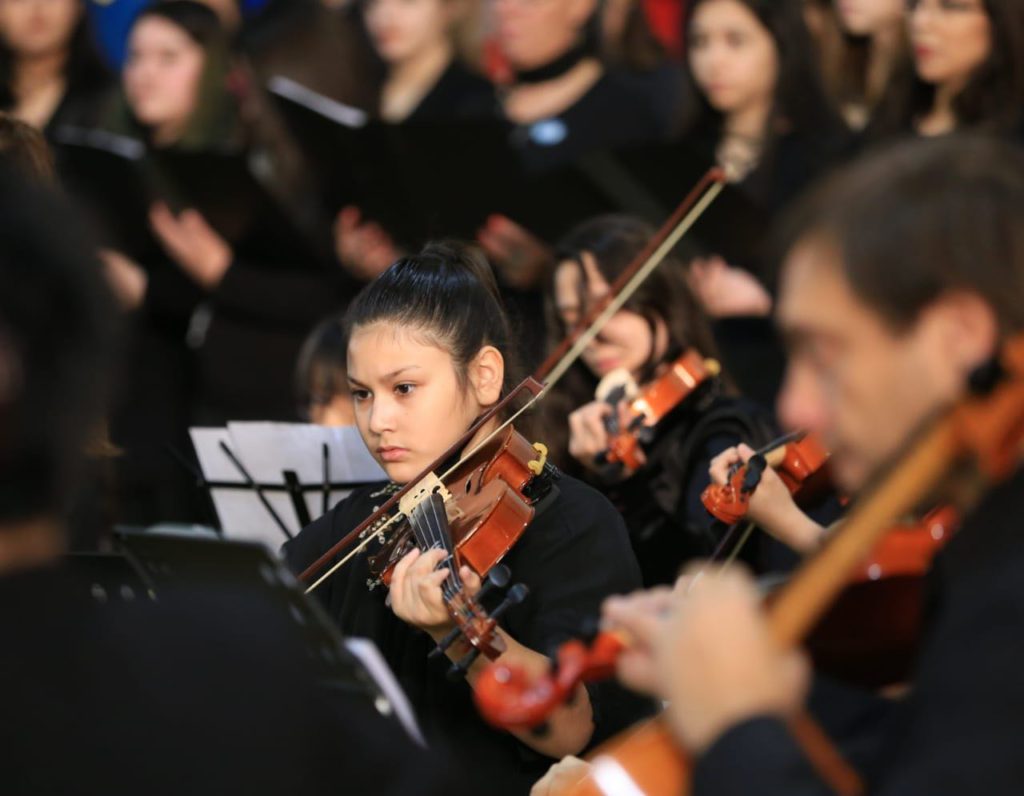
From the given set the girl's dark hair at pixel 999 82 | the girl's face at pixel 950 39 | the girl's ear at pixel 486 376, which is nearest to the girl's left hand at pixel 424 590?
the girl's ear at pixel 486 376

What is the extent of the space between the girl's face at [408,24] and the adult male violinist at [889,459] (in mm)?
3627

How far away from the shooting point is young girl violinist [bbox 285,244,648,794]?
87.4 inches

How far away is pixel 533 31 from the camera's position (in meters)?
4.62

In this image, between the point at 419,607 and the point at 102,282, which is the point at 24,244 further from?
the point at 419,607

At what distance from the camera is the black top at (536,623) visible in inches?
90.1

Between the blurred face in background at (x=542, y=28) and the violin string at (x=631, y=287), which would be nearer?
the violin string at (x=631, y=287)

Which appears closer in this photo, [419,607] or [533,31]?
[419,607]

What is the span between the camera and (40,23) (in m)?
5.23

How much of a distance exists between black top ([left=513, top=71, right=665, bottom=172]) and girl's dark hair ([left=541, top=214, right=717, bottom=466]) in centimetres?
70

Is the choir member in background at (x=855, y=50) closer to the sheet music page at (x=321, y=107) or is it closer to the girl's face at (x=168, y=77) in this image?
the sheet music page at (x=321, y=107)

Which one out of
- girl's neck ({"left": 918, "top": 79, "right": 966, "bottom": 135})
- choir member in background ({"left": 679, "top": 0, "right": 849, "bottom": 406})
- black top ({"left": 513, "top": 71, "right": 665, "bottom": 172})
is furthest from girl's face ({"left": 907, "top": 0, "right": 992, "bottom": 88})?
black top ({"left": 513, "top": 71, "right": 665, "bottom": 172})

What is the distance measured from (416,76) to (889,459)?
3.79m

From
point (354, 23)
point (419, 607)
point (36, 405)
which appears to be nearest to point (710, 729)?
point (36, 405)

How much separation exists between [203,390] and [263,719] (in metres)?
3.62
